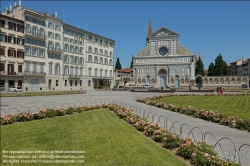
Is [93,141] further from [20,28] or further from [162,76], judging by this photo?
[162,76]

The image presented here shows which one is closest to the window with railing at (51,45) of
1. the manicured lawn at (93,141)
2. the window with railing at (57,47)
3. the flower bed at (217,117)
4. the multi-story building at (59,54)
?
the multi-story building at (59,54)

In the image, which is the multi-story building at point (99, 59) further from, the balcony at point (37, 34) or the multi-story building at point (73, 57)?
the balcony at point (37, 34)

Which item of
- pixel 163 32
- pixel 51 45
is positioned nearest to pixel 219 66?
pixel 163 32

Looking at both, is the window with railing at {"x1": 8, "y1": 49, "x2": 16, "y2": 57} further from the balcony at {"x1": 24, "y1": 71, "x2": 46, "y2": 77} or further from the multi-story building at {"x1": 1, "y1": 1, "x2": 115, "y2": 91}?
the balcony at {"x1": 24, "y1": 71, "x2": 46, "y2": 77}

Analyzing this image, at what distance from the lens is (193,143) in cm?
670

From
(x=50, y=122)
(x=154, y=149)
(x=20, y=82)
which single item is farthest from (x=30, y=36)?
(x=154, y=149)

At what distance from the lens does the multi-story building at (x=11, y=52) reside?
4497 cm

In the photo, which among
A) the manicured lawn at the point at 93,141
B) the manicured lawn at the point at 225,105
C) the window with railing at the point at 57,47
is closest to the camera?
the manicured lawn at the point at 93,141

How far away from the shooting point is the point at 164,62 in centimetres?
8425

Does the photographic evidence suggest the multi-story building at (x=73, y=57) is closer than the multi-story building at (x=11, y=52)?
No

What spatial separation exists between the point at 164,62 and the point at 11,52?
5464cm

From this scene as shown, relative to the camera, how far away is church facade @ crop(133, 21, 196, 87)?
80.6 metres

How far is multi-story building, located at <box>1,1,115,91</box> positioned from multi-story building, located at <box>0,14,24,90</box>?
1225 mm

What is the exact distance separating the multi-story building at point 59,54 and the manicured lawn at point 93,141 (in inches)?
1721
